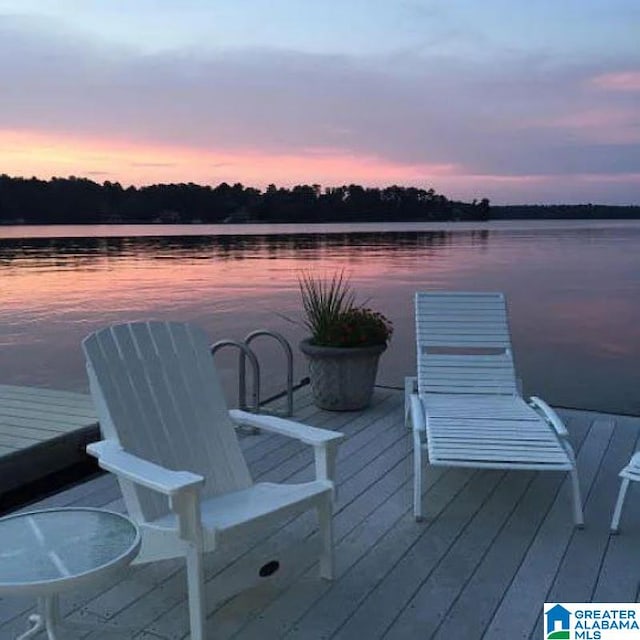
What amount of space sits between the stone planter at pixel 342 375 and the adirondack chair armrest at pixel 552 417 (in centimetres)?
129

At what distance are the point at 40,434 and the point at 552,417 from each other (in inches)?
116

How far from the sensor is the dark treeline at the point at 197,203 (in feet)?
115

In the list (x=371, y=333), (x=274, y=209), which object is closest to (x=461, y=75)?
(x=371, y=333)

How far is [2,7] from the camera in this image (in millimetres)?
8781

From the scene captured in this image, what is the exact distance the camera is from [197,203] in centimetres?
3741

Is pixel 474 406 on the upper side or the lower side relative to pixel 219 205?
lower

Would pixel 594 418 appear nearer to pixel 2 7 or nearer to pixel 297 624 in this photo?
pixel 297 624

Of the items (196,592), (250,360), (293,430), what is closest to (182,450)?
(293,430)

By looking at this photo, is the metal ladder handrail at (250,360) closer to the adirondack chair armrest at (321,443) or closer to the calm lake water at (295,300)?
the adirondack chair armrest at (321,443)

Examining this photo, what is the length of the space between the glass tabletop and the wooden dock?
213 cm

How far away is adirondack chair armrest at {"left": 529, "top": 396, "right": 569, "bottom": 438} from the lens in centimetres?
330

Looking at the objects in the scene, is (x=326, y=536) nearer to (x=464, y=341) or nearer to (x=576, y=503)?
(x=576, y=503)

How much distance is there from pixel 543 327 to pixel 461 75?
449cm

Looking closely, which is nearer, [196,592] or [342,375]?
[196,592]
